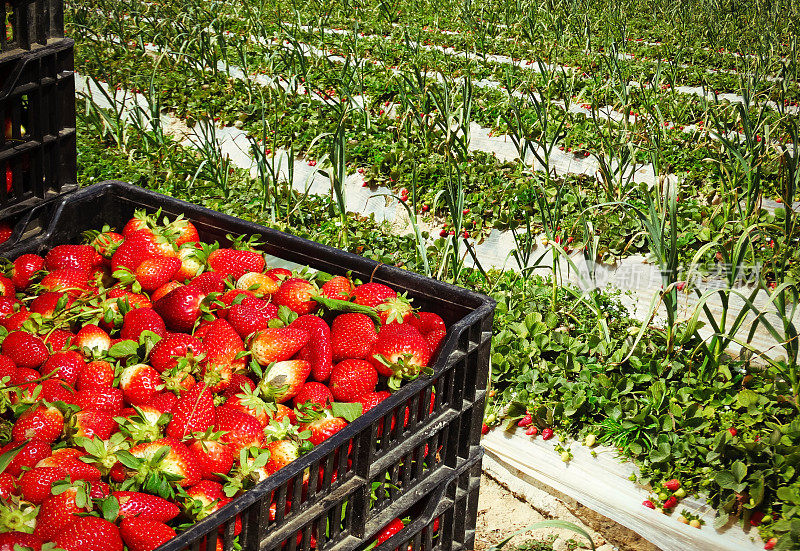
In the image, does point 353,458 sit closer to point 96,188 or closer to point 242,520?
point 242,520

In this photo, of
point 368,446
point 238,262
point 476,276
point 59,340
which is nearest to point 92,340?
point 59,340

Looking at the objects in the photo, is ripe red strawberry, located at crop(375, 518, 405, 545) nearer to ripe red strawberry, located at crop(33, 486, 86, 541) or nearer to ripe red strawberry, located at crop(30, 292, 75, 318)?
ripe red strawberry, located at crop(33, 486, 86, 541)

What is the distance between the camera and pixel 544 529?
2.32 m

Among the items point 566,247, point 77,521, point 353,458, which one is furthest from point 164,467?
point 566,247

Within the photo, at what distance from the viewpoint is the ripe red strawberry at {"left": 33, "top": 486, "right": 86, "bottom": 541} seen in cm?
124

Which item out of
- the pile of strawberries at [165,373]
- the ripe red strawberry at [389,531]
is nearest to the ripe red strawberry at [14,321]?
the pile of strawberries at [165,373]

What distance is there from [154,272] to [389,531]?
85 centimetres

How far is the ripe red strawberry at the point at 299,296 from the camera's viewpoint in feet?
5.98

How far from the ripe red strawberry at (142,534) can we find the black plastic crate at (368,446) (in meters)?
0.08

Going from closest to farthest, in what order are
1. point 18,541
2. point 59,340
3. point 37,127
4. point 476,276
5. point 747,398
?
point 18,541, point 59,340, point 37,127, point 747,398, point 476,276

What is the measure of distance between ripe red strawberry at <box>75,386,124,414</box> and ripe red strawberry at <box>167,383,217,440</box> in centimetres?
13

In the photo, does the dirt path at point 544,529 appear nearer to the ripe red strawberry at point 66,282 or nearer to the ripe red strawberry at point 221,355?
the ripe red strawberry at point 221,355

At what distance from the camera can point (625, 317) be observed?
3.09 metres

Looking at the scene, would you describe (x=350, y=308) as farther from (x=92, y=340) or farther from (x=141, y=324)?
(x=92, y=340)
